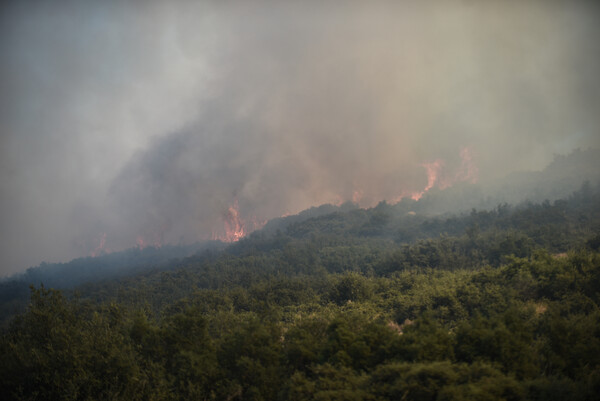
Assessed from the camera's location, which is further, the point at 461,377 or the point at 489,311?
the point at 489,311

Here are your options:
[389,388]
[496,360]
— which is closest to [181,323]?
[389,388]

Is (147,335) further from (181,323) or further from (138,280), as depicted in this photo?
(138,280)

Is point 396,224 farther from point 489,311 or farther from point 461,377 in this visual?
point 461,377

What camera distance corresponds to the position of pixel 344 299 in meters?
63.2

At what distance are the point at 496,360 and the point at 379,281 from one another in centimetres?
4426

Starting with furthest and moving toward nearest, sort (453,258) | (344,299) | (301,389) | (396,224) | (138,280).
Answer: (396,224), (138,280), (453,258), (344,299), (301,389)

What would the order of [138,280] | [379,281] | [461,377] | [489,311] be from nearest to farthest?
1. [461,377]
2. [489,311]
3. [379,281]
4. [138,280]

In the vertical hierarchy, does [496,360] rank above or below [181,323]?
below

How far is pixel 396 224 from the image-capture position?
181875 millimetres

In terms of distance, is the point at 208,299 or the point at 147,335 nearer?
the point at 147,335

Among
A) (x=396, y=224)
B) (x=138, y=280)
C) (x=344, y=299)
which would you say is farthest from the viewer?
(x=396, y=224)

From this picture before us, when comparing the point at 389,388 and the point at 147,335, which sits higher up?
the point at 147,335

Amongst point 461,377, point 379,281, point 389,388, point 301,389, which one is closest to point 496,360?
point 461,377

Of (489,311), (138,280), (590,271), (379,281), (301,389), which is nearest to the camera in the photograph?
(301,389)
